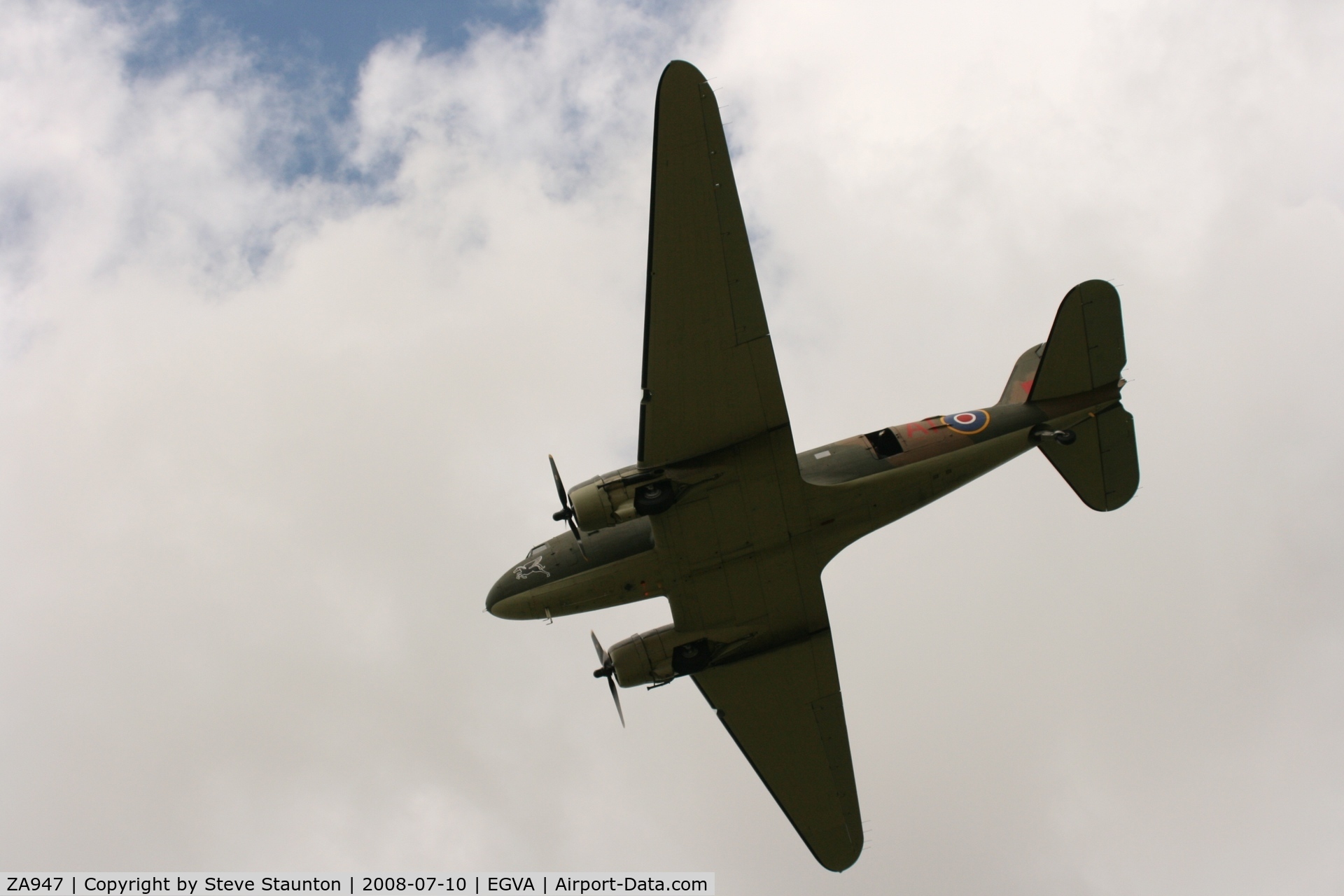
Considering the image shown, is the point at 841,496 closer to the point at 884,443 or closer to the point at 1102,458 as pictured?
the point at 884,443

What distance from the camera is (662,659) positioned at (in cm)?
2538

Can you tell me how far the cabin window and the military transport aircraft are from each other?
50mm

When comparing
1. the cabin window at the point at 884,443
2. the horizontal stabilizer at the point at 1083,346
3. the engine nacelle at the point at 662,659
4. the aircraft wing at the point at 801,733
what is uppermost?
the horizontal stabilizer at the point at 1083,346

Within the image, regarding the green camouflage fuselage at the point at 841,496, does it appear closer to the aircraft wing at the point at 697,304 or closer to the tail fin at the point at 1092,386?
the tail fin at the point at 1092,386

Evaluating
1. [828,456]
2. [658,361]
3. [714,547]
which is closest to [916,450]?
[828,456]

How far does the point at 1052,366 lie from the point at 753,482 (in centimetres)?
838

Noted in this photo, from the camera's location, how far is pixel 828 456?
22953 millimetres

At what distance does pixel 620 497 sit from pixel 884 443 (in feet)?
22.5

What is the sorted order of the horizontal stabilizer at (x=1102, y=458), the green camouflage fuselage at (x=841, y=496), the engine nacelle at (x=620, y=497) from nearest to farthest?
the engine nacelle at (x=620, y=497) → the green camouflage fuselage at (x=841, y=496) → the horizontal stabilizer at (x=1102, y=458)

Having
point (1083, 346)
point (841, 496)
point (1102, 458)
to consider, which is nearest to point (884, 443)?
point (841, 496)

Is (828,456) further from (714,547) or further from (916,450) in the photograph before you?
(714,547)

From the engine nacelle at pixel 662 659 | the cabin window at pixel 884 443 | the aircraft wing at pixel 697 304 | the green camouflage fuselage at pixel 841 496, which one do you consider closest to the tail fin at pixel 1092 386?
the green camouflage fuselage at pixel 841 496

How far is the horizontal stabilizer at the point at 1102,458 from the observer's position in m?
23.7

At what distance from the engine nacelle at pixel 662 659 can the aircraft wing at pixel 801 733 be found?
1.44 metres
